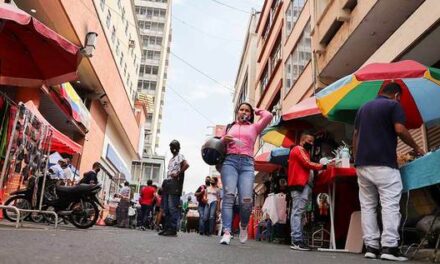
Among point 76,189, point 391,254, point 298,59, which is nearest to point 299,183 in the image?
point 391,254

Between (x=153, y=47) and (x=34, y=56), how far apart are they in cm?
6981

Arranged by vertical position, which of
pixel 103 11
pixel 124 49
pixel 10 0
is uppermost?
pixel 124 49

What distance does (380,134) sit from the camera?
4871mm

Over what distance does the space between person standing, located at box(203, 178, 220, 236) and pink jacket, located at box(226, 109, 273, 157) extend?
678cm

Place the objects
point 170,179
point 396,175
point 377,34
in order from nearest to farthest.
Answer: point 396,175 < point 170,179 < point 377,34

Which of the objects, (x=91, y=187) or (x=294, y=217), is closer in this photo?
(x=294, y=217)

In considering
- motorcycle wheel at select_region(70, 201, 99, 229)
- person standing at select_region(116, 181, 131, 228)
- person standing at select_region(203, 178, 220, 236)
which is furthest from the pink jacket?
person standing at select_region(116, 181, 131, 228)

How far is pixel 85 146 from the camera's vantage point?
19828mm

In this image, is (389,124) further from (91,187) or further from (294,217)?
(91,187)

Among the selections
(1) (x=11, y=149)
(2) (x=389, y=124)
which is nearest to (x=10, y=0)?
(1) (x=11, y=149)

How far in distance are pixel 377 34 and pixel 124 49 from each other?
19.1m

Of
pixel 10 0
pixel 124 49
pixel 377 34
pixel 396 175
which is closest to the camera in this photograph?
pixel 396 175

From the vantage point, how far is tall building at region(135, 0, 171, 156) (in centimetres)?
7288

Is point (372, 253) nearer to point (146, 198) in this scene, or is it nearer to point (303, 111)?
point (303, 111)
